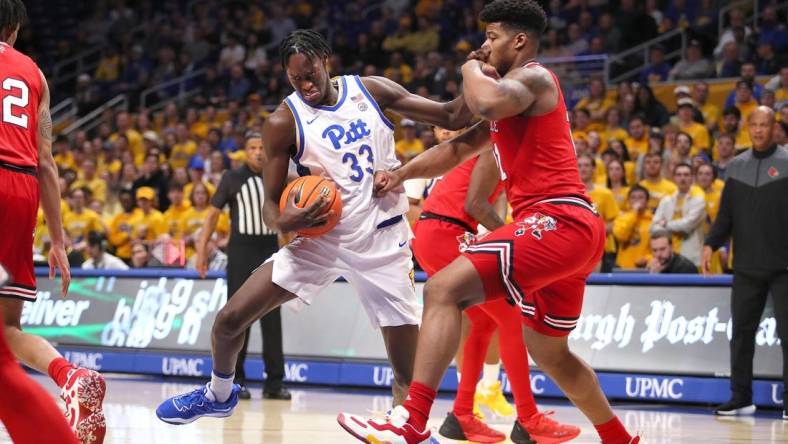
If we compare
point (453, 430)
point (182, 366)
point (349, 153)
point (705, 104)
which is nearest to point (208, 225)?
point (182, 366)

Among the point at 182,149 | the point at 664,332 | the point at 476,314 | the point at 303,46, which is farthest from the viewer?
the point at 182,149

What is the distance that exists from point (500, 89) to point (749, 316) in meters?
4.54

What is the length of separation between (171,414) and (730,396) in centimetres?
485

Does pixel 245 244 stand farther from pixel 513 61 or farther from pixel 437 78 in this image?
pixel 437 78

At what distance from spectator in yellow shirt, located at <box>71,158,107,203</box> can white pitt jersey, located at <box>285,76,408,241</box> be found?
39.3ft

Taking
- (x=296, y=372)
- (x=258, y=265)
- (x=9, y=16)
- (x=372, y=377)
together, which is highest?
(x=9, y=16)

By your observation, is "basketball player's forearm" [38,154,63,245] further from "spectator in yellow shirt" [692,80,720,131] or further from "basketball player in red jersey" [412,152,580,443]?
"spectator in yellow shirt" [692,80,720,131]

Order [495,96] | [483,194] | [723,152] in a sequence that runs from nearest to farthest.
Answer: [495,96], [483,194], [723,152]

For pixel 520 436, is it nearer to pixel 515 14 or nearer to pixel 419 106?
pixel 419 106

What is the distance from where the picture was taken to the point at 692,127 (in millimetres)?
13422

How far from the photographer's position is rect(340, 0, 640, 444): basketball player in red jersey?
490cm

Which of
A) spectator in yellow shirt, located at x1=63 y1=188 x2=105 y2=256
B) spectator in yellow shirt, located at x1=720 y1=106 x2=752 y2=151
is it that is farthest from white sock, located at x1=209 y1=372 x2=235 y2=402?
spectator in yellow shirt, located at x1=63 y1=188 x2=105 y2=256

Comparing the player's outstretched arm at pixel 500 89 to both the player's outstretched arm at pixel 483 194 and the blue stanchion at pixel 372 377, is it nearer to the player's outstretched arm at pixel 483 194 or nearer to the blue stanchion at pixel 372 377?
the player's outstretched arm at pixel 483 194

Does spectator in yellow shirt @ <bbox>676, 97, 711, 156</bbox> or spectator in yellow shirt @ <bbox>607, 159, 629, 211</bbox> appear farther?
spectator in yellow shirt @ <bbox>676, 97, 711, 156</bbox>
